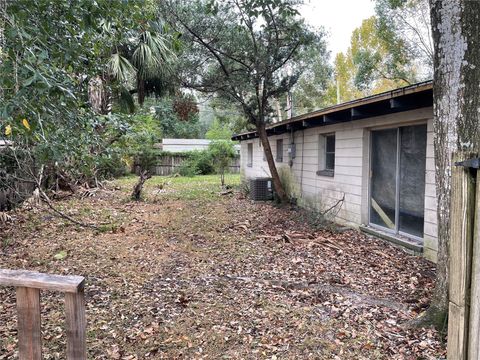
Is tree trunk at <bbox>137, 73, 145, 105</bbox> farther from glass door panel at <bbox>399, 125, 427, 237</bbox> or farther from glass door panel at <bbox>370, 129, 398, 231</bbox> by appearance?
glass door panel at <bbox>399, 125, 427, 237</bbox>

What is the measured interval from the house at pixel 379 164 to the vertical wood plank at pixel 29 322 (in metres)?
4.47

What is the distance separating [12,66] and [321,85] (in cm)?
2399

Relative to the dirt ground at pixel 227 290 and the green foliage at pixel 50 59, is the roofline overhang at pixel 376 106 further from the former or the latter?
the green foliage at pixel 50 59

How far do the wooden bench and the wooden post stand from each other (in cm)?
178

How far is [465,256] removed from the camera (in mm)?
1581

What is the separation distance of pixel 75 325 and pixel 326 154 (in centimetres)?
706

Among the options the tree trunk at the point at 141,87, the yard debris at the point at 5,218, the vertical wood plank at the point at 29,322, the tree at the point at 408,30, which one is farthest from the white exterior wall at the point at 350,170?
the tree at the point at 408,30

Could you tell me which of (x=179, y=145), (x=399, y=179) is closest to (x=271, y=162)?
(x=399, y=179)

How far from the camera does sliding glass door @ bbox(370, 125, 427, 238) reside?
5.11 metres

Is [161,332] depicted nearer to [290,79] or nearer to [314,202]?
[314,202]

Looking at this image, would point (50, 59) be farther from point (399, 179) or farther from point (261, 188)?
point (261, 188)

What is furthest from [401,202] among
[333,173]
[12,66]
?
[12,66]

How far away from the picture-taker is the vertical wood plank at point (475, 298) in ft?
4.95

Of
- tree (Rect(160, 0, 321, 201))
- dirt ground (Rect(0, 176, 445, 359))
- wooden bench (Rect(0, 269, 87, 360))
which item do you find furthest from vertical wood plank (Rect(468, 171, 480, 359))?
tree (Rect(160, 0, 321, 201))
